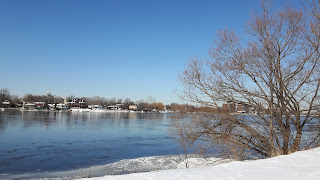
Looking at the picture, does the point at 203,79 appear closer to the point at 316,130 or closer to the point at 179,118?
the point at 179,118

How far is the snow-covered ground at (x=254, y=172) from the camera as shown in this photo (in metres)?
5.63

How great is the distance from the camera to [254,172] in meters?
6.00

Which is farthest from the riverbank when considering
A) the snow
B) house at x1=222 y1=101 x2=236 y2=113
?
the snow

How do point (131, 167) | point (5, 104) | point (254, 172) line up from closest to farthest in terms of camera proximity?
point (254, 172), point (131, 167), point (5, 104)

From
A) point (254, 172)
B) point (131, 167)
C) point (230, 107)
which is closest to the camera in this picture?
point (254, 172)

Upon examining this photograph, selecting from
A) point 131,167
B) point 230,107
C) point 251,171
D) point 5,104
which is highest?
point 230,107

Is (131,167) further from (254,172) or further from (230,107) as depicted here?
(254,172)

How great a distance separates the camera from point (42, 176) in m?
10.1

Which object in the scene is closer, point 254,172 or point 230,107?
point 254,172

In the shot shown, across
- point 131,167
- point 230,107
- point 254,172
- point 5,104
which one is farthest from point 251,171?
point 5,104

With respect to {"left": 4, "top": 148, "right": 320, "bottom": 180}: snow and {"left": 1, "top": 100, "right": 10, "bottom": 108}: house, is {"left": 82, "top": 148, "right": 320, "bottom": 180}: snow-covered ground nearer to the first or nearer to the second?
{"left": 4, "top": 148, "right": 320, "bottom": 180}: snow

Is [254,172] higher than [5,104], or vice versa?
[5,104]

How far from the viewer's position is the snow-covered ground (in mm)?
5633

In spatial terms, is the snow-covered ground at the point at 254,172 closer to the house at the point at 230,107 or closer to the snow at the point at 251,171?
the snow at the point at 251,171
